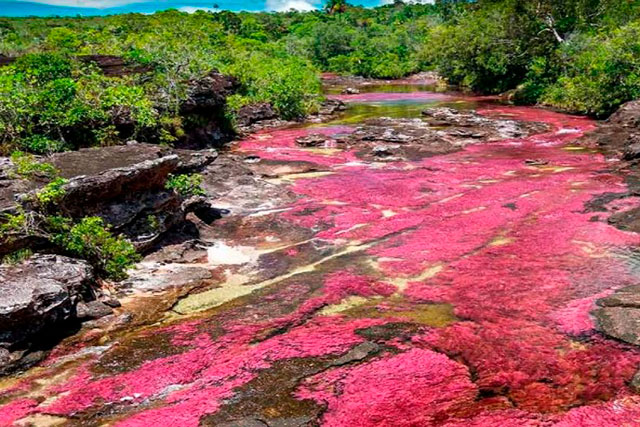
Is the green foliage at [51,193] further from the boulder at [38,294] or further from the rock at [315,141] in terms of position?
the rock at [315,141]

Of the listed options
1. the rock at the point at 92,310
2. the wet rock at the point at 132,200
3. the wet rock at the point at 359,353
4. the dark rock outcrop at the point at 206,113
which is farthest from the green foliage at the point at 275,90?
the wet rock at the point at 359,353

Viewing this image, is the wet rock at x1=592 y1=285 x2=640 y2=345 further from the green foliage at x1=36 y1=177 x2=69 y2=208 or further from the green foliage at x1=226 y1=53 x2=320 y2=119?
the green foliage at x1=226 y1=53 x2=320 y2=119

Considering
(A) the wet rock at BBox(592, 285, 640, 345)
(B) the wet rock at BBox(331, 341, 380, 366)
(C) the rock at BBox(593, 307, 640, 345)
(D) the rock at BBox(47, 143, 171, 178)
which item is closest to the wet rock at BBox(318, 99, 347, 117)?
(D) the rock at BBox(47, 143, 171, 178)

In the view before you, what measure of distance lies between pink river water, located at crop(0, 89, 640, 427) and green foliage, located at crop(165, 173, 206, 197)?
3366 mm

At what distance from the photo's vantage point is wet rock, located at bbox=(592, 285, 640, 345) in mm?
10125

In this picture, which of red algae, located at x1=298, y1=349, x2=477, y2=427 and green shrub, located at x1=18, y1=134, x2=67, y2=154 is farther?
green shrub, located at x1=18, y1=134, x2=67, y2=154

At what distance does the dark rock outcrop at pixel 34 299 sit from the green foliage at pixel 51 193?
1537mm

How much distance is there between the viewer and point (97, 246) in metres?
14.2

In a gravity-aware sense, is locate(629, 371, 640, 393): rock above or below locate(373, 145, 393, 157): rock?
below

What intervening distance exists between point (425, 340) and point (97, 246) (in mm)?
9078

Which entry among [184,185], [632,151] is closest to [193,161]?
[184,185]

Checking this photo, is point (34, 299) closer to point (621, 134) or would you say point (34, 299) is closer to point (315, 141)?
point (315, 141)

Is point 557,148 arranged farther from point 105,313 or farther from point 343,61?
point 343,61

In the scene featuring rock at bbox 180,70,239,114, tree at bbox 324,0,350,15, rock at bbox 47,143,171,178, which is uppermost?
tree at bbox 324,0,350,15
